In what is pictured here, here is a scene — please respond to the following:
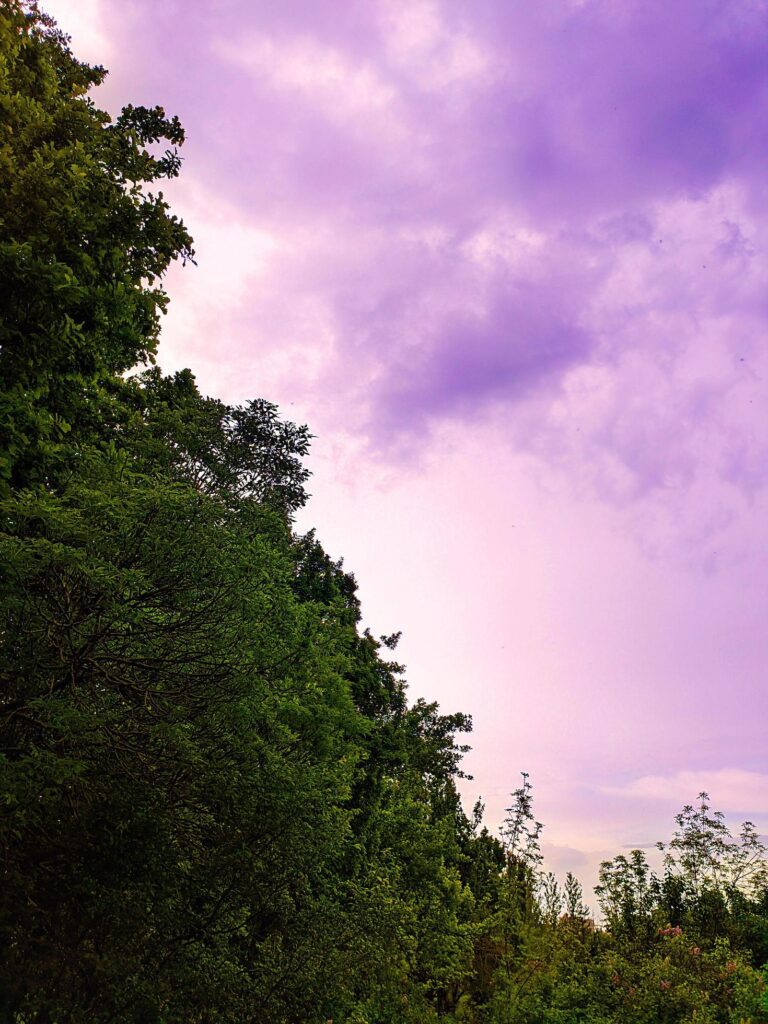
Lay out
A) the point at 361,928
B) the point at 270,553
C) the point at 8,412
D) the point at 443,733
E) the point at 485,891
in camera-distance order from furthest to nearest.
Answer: the point at 443,733 → the point at 485,891 → the point at 361,928 → the point at 270,553 → the point at 8,412

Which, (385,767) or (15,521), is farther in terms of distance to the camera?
(385,767)

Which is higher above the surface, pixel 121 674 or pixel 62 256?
pixel 62 256

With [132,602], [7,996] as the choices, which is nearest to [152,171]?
[132,602]

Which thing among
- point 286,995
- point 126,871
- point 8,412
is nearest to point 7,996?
point 126,871

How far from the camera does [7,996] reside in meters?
8.56

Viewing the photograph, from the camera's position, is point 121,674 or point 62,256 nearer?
point 121,674

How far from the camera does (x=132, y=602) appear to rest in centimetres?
852

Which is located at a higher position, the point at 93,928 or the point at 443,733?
the point at 443,733

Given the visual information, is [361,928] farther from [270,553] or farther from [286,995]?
[270,553]

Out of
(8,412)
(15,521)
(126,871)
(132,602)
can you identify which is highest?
(8,412)

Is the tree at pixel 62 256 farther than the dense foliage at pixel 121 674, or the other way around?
the tree at pixel 62 256

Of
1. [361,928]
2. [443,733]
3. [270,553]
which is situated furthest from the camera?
[443,733]

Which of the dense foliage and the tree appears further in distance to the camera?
the tree

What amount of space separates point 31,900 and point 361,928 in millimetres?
6023
